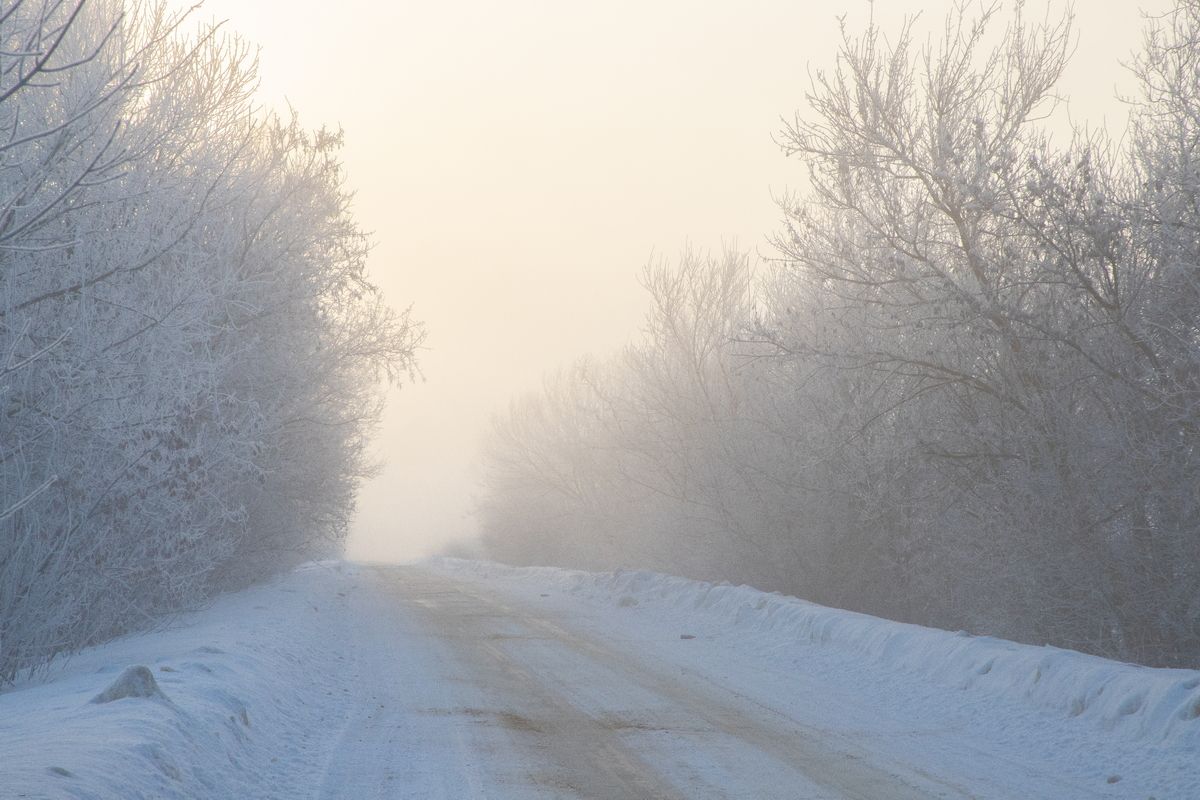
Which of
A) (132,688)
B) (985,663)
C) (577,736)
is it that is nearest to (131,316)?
(132,688)

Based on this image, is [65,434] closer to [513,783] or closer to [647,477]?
[513,783]

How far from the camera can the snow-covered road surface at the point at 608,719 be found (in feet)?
19.1

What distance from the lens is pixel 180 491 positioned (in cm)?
1180

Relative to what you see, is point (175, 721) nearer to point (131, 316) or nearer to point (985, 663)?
point (131, 316)

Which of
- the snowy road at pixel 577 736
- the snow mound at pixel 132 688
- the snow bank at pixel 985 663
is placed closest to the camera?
the snowy road at pixel 577 736

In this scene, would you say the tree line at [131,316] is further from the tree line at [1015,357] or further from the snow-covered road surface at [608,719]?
the tree line at [1015,357]

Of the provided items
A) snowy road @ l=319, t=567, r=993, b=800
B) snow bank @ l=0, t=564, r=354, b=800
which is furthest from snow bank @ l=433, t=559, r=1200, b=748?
snow bank @ l=0, t=564, r=354, b=800

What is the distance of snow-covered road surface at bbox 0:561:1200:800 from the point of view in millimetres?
5832

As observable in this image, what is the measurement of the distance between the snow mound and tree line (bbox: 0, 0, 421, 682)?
147cm

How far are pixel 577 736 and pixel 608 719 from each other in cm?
63

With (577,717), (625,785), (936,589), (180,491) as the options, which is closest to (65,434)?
(180,491)

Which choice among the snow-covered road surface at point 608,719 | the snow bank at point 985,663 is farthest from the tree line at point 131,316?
the snow bank at point 985,663

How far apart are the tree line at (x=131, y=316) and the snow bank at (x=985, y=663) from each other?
7.20 metres

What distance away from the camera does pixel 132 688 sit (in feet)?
21.8
